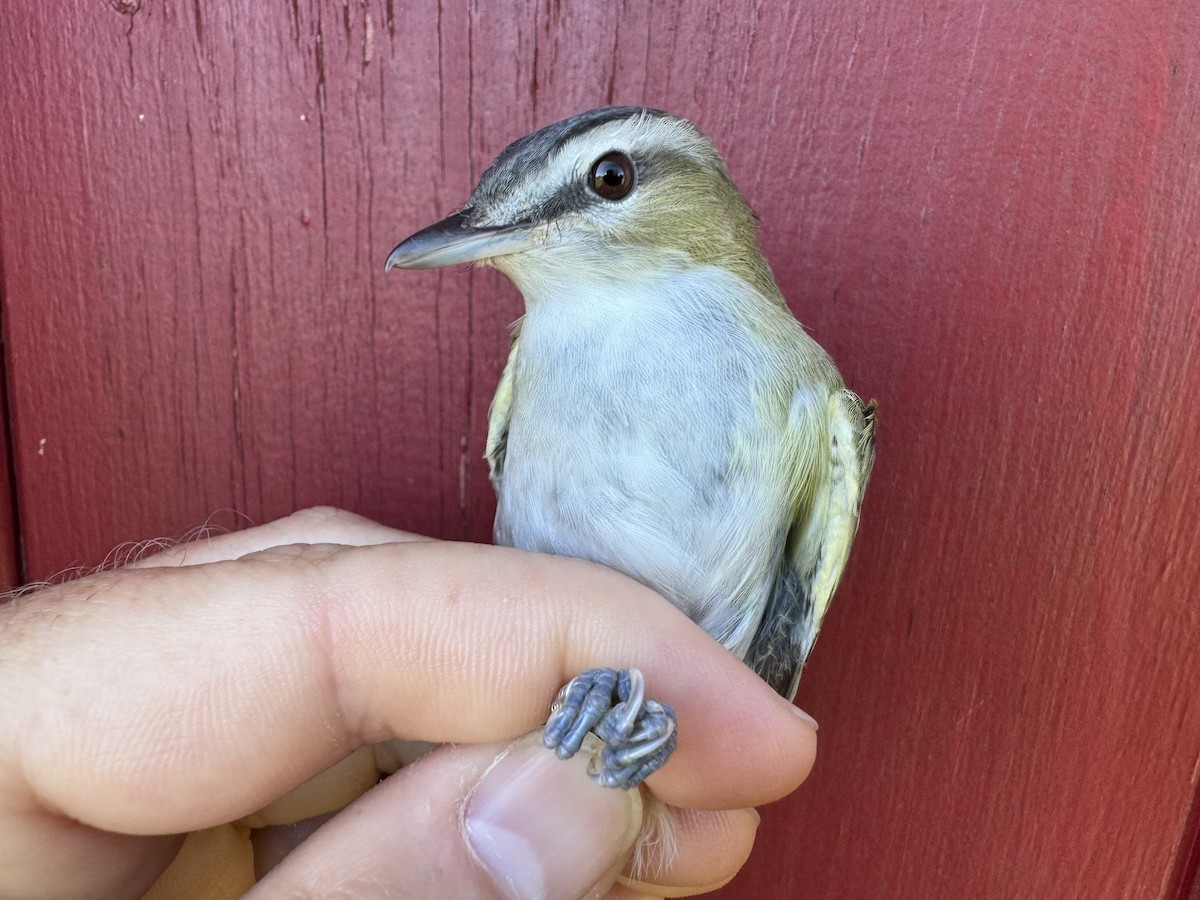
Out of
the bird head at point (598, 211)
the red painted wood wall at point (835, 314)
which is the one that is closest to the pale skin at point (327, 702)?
the bird head at point (598, 211)

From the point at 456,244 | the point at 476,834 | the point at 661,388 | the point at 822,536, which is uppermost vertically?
the point at 456,244

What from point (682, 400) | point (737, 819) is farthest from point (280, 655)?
point (737, 819)

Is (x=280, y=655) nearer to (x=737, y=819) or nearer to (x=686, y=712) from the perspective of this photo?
(x=686, y=712)

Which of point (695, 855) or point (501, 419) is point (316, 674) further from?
point (695, 855)

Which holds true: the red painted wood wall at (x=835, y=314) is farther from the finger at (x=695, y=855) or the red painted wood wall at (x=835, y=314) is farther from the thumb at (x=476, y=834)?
the thumb at (x=476, y=834)

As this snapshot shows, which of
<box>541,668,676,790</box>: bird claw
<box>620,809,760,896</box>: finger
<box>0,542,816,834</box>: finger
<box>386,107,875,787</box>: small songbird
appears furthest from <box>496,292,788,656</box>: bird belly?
<box>620,809,760,896</box>: finger

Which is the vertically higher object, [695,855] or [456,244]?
[456,244]

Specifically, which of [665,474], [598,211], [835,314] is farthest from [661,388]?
[835,314]

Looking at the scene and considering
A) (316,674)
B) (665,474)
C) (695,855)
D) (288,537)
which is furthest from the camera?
(288,537)
